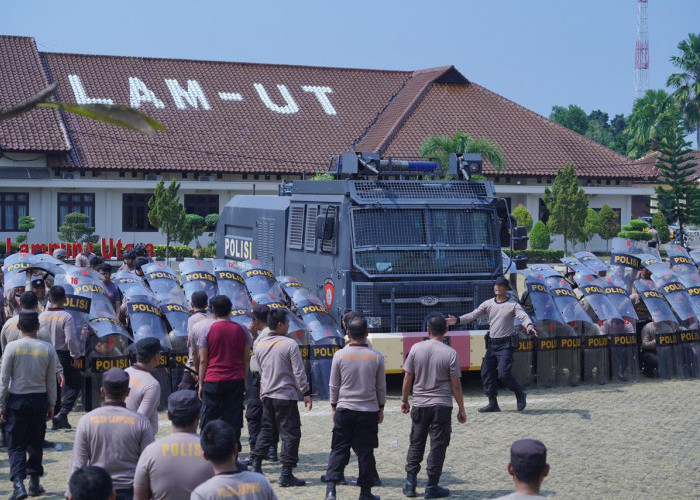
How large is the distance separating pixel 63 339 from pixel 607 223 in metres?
36.0

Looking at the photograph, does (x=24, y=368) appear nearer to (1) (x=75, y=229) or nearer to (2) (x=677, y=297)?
(2) (x=677, y=297)

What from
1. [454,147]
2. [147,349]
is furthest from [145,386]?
[454,147]

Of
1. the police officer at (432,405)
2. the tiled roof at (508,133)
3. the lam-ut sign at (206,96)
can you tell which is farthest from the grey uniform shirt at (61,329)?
the tiled roof at (508,133)

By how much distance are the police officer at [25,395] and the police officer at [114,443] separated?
2820mm

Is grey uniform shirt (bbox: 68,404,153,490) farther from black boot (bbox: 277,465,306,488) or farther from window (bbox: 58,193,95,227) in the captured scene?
window (bbox: 58,193,95,227)

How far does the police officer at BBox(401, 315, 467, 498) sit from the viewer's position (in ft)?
30.7

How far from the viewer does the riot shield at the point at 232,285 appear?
15.0m

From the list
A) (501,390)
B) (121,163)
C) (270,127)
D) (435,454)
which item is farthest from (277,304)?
(270,127)

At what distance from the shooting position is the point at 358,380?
9102 millimetres

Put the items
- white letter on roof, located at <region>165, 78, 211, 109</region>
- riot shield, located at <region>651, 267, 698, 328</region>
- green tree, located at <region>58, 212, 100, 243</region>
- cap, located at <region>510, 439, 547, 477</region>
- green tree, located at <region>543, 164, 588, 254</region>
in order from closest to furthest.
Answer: cap, located at <region>510, 439, 547, 477</region>
riot shield, located at <region>651, 267, 698, 328</region>
green tree, located at <region>58, 212, 100, 243</region>
green tree, located at <region>543, 164, 588, 254</region>
white letter on roof, located at <region>165, 78, 211, 109</region>

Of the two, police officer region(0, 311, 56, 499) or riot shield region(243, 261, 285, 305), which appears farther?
riot shield region(243, 261, 285, 305)

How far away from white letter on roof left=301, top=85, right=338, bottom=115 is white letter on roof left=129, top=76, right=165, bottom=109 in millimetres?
7242

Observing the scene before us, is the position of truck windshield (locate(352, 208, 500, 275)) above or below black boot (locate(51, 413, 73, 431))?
above

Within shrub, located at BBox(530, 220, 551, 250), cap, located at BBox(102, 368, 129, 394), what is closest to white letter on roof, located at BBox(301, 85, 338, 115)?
shrub, located at BBox(530, 220, 551, 250)
